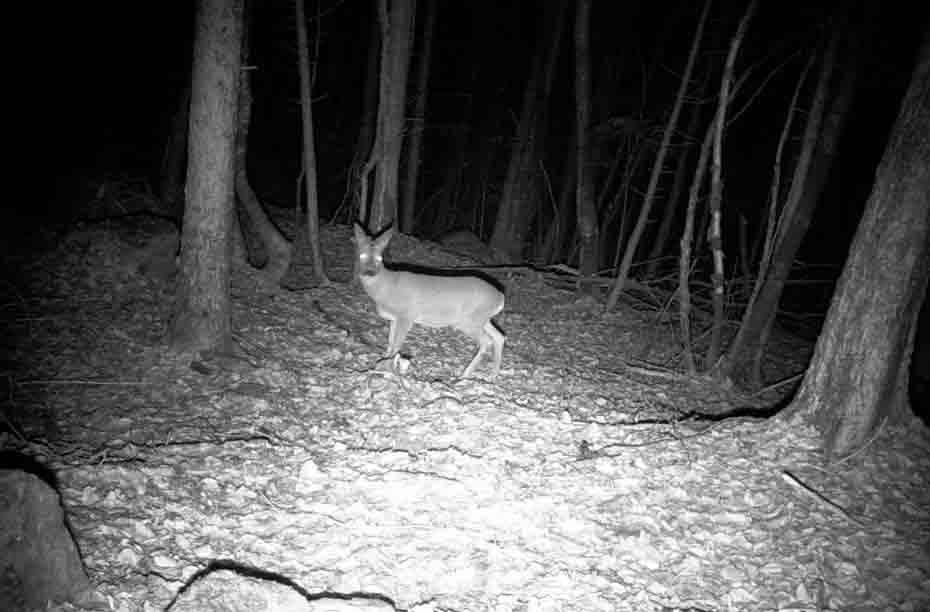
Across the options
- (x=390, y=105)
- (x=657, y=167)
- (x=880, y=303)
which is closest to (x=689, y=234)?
(x=657, y=167)

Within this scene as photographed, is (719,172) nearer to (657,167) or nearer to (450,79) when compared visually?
(657,167)

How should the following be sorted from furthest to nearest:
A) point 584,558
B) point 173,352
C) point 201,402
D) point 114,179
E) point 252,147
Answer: point 252,147, point 114,179, point 173,352, point 201,402, point 584,558

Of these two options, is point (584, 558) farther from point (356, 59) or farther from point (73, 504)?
point (356, 59)

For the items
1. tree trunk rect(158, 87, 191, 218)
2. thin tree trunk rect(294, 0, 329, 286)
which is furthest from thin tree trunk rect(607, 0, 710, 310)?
tree trunk rect(158, 87, 191, 218)

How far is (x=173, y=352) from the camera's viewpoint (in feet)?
22.0

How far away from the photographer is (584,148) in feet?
38.6

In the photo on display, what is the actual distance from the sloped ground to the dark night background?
4.12 m

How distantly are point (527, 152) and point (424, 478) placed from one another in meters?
12.4

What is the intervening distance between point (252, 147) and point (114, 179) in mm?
19366

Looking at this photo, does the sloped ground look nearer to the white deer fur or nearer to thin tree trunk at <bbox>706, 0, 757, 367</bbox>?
the white deer fur

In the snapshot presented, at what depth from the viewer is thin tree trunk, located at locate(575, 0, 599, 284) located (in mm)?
11430

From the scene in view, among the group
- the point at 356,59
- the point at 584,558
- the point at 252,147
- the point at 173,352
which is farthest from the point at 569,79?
the point at 584,558

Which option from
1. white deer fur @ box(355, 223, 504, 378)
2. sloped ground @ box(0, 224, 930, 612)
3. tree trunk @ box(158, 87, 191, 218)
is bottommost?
sloped ground @ box(0, 224, 930, 612)

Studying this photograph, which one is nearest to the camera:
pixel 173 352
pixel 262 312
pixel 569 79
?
pixel 173 352
